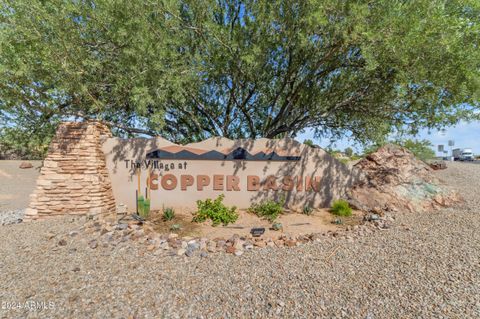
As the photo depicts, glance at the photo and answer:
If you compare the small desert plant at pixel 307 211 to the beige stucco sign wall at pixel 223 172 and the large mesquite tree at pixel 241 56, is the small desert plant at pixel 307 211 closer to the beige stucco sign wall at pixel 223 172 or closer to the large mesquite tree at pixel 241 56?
the beige stucco sign wall at pixel 223 172

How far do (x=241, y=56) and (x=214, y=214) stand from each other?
4.89m

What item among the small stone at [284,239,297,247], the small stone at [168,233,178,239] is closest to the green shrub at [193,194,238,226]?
the small stone at [168,233,178,239]

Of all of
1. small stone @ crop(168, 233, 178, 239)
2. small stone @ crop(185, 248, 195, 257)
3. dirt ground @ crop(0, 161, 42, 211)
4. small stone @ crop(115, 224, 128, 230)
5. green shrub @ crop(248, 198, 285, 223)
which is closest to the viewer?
small stone @ crop(185, 248, 195, 257)

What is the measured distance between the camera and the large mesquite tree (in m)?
6.14

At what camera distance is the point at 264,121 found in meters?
10.6

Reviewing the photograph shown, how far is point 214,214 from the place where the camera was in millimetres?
7312

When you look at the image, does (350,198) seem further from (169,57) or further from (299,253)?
(169,57)

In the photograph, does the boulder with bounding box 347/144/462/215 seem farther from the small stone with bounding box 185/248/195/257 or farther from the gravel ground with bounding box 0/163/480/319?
the small stone with bounding box 185/248/195/257

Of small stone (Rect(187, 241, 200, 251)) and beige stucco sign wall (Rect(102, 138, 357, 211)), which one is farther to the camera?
beige stucco sign wall (Rect(102, 138, 357, 211))

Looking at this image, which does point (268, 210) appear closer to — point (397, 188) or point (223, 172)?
point (223, 172)

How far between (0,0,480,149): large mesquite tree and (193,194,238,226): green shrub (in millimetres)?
2995

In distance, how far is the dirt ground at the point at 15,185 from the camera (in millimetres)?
11575

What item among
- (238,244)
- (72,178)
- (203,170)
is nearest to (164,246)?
(238,244)

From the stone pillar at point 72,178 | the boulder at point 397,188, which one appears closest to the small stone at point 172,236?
the stone pillar at point 72,178
